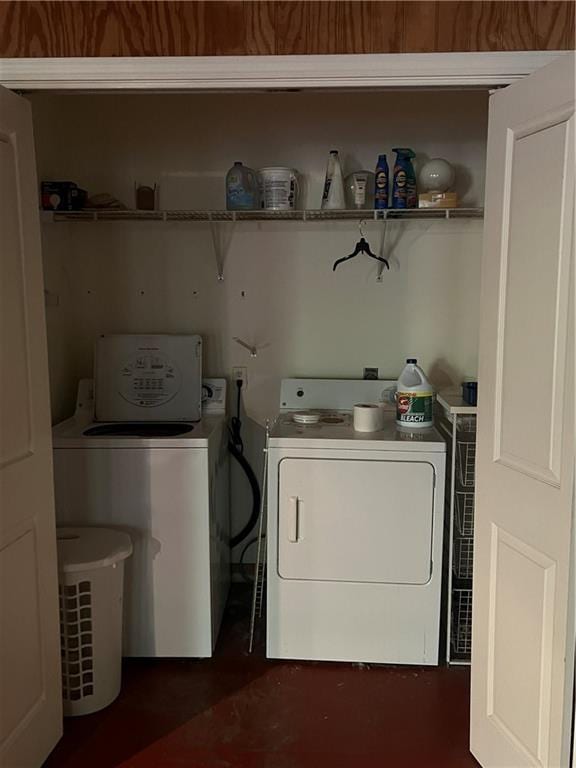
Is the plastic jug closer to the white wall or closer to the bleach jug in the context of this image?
the white wall

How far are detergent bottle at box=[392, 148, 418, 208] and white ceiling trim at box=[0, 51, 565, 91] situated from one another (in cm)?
92

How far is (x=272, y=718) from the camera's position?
232cm

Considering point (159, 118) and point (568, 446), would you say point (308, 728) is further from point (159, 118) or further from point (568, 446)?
point (159, 118)

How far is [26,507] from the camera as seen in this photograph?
1925 millimetres

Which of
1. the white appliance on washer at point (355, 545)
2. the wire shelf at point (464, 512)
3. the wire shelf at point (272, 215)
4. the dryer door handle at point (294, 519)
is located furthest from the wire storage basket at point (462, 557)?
the wire shelf at point (272, 215)

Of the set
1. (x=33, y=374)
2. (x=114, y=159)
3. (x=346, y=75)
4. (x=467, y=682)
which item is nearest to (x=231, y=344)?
(x=114, y=159)

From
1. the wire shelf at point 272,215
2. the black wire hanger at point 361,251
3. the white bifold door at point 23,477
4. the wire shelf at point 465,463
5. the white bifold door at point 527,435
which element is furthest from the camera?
the black wire hanger at point 361,251

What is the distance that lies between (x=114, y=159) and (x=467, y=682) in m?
2.63

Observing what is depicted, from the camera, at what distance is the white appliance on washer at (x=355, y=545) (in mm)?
2545

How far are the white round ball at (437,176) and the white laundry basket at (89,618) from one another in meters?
1.89

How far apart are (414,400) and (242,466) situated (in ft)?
3.03

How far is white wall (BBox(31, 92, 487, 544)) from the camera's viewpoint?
119 inches

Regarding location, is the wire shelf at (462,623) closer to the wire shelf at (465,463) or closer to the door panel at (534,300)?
the wire shelf at (465,463)

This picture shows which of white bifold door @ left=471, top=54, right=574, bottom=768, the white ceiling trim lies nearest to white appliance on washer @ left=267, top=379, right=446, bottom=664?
white bifold door @ left=471, top=54, right=574, bottom=768
